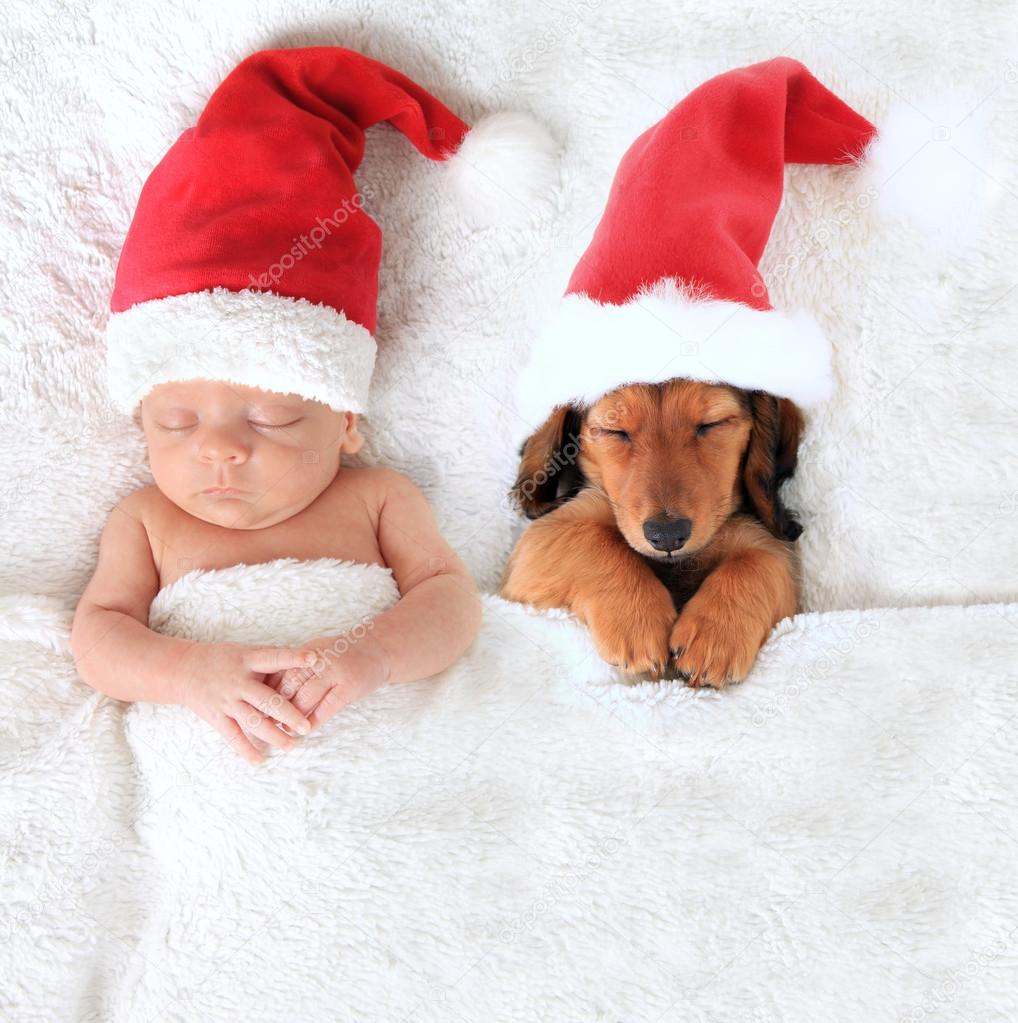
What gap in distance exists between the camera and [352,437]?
2.34 m

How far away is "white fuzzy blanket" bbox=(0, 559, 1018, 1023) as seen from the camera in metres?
1.72

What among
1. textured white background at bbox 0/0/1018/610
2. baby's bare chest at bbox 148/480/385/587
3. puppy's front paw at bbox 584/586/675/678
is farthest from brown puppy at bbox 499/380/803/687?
baby's bare chest at bbox 148/480/385/587

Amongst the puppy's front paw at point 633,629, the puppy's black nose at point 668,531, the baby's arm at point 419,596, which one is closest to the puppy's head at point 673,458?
the puppy's black nose at point 668,531

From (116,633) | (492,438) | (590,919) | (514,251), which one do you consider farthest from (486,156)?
(590,919)

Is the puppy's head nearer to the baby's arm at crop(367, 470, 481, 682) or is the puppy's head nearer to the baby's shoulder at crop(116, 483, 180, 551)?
the baby's arm at crop(367, 470, 481, 682)

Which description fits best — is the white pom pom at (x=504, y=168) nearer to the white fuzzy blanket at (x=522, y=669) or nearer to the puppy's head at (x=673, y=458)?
the white fuzzy blanket at (x=522, y=669)

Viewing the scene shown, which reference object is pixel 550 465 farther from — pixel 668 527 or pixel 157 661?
pixel 157 661

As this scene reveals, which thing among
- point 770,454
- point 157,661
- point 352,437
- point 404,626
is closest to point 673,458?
point 770,454

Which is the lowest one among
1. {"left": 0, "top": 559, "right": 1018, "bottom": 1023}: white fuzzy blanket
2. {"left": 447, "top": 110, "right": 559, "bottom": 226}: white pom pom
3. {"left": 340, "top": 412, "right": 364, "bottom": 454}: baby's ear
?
{"left": 0, "top": 559, "right": 1018, "bottom": 1023}: white fuzzy blanket

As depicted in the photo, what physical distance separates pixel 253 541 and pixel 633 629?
80 cm

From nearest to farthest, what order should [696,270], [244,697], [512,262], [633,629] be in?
1. [244,697]
2. [696,270]
3. [633,629]
4. [512,262]

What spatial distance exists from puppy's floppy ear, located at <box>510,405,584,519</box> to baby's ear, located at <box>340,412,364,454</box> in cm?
37

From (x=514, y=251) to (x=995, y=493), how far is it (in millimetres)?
1175

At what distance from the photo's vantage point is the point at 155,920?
1810mm
